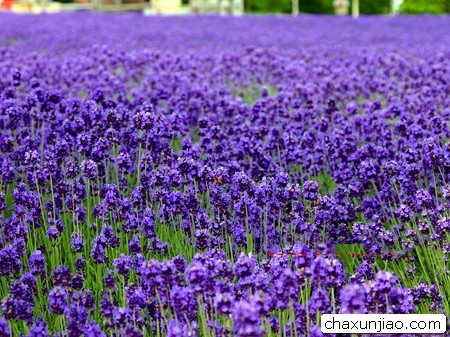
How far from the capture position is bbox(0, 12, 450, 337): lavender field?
2881 mm

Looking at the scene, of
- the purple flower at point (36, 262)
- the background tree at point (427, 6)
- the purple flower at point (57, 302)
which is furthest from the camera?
the background tree at point (427, 6)

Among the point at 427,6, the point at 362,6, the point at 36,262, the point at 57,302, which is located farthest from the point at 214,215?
the point at 362,6

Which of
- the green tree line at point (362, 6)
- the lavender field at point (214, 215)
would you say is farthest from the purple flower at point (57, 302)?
the green tree line at point (362, 6)

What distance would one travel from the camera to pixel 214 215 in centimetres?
414

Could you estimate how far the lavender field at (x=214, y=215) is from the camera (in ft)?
9.45

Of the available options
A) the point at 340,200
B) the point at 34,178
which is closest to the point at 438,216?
the point at 340,200

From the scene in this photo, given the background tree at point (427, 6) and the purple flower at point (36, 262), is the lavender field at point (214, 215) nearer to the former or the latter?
the purple flower at point (36, 262)

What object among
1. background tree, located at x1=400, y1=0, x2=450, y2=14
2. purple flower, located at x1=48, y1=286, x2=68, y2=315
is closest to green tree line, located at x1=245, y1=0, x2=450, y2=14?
background tree, located at x1=400, y1=0, x2=450, y2=14

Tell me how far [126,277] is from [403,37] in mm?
12485

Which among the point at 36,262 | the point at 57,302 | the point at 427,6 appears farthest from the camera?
the point at 427,6

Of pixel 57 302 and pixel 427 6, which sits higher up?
pixel 427 6

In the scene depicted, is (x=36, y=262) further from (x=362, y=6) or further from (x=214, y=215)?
(x=362, y=6)

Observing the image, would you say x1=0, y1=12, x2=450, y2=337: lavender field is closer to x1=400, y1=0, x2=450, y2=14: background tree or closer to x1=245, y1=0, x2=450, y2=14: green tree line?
x1=400, y1=0, x2=450, y2=14: background tree

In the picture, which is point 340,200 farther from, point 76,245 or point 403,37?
point 403,37
